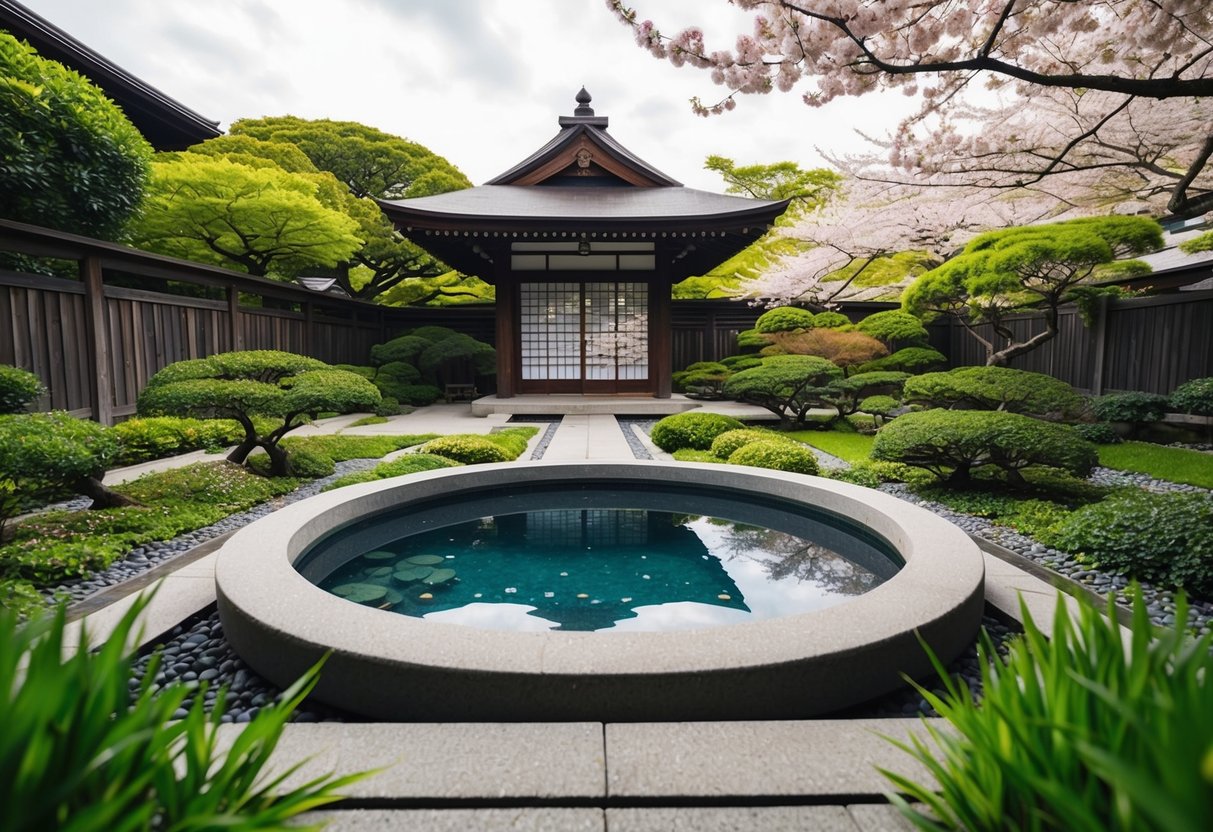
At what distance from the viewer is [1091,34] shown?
277 inches

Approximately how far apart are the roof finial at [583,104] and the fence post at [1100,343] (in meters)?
10.9

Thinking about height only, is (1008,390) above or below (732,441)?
above

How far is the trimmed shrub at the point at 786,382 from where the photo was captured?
8.57 meters

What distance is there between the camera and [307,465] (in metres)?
6.07

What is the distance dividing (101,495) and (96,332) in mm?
3297

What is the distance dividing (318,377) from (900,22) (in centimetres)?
683

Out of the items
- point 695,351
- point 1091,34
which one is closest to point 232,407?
point 1091,34

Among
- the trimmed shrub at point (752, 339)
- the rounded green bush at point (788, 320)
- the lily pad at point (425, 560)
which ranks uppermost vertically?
the rounded green bush at point (788, 320)

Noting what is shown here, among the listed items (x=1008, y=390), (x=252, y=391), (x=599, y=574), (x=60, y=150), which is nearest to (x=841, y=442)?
(x=1008, y=390)

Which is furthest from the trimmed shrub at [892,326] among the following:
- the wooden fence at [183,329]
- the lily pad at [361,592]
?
the lily pad at [361,592]

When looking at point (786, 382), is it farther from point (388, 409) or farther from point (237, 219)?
point (237, 219)

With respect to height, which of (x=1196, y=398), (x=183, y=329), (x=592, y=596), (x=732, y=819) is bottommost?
(x=592, y=596)

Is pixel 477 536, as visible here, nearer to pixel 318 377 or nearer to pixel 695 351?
pixel 318 377

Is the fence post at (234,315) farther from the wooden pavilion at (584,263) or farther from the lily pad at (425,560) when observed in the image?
the lily pad at (425,560)
